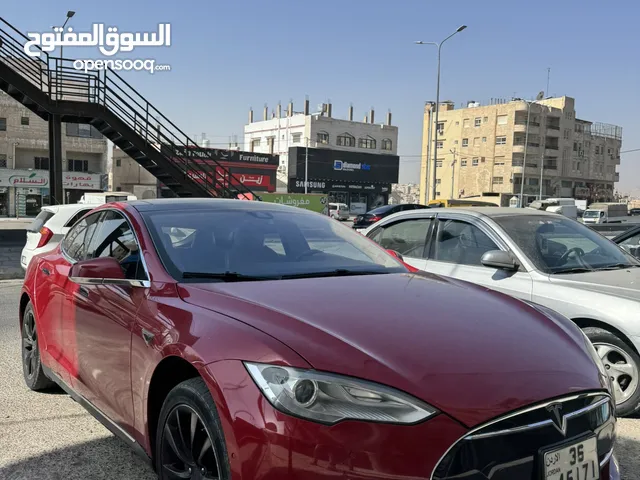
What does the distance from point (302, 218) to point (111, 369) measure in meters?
1.52

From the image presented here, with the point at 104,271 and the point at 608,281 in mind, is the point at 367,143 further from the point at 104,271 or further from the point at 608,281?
the point at 104,271

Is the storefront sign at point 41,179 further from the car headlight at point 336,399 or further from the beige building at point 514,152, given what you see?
the car headlight at point 336,399

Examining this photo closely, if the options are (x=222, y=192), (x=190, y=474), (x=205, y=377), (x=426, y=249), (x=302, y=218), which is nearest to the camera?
(x=205, y=377)

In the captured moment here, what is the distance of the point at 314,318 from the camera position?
219 cm

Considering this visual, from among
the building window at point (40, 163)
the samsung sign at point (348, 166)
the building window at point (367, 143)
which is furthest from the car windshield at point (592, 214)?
the building window at point (40, 163)

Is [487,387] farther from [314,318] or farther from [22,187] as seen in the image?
[22,187]

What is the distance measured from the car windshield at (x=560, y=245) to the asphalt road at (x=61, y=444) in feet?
4.26

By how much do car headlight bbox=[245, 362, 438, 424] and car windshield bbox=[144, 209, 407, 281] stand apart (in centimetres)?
101

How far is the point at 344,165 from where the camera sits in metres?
67.4

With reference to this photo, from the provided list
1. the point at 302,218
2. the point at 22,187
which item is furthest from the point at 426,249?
the point at 22,187

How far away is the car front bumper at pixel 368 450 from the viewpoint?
68.0 inches

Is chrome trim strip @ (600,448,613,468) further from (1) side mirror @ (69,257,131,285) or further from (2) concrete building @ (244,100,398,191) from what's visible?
(2) concrete building @ (244,100,398,191)

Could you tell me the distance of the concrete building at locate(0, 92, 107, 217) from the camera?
156 ft

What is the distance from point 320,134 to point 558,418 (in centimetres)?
7934
